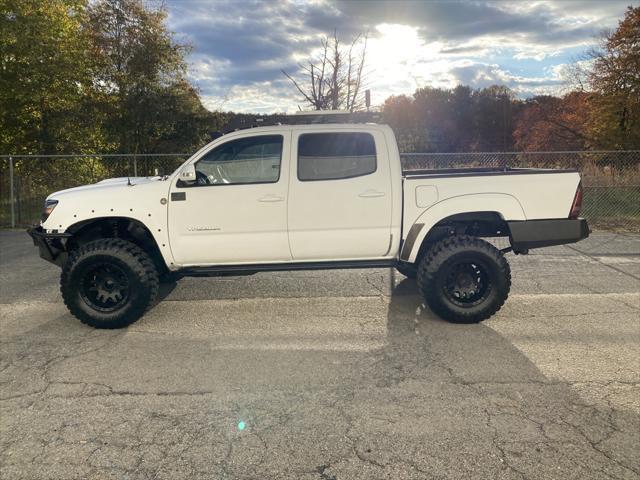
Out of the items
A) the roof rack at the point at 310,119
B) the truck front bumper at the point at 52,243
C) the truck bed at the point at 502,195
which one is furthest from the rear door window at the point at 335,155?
the truck front bumper at the point at 52,243

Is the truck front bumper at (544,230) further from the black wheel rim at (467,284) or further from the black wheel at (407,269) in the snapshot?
the black wheel at (407,269)

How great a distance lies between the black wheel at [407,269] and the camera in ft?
16.3

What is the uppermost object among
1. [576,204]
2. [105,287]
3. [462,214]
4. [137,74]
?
[137,74]

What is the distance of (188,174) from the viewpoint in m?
4.55

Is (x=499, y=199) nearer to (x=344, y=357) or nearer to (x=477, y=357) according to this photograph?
(x=477, y=357)

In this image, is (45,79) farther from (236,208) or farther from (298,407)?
(298,407)

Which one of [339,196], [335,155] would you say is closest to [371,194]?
[339,196]

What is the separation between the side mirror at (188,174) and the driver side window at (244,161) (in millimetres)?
100

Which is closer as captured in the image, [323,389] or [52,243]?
[323,389]

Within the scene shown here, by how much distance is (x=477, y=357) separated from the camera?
3867 millimetres

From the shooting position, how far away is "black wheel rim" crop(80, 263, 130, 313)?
182 inches

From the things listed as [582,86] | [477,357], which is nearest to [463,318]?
[477,357]

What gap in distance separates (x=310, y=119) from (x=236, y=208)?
141 centimetres

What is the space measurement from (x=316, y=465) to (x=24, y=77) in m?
15.4
